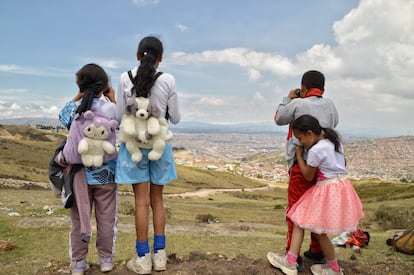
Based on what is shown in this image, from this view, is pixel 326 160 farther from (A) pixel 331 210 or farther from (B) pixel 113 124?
(B) pixel 113 124

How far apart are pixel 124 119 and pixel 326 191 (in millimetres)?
2478

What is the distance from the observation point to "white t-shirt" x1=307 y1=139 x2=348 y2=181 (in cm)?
413

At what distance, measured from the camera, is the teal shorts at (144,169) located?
4.10m

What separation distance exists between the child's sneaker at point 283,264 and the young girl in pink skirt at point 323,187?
1.02 ft

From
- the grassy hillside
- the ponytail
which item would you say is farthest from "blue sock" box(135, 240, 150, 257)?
the grassy hillside

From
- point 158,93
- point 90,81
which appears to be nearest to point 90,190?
point 90,81

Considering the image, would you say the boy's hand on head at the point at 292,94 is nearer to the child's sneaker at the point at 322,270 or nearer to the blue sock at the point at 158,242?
the child's sneaker at the point at 322,270

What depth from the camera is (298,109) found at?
4.47 metres

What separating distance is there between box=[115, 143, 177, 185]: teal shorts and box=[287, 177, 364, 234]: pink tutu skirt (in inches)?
66.6

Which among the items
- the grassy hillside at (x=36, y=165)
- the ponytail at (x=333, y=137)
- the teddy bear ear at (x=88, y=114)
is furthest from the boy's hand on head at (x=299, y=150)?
the grassy hillside at (x=36, y=165)

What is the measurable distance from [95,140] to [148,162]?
25.5 inches

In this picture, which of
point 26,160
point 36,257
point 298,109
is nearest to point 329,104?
point 298,109

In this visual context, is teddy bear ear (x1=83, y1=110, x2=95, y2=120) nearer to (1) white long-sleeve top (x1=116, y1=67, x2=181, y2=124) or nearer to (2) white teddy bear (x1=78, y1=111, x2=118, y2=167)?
(2) white teddy bear (x1=78, y1=111, x2=118, y2=167)

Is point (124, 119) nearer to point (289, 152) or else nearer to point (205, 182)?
point (289, 152)
